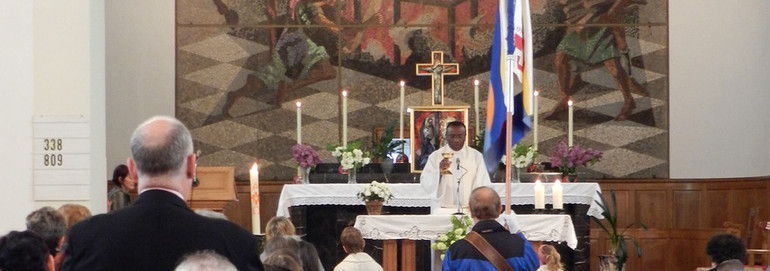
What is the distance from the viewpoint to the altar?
11992mm

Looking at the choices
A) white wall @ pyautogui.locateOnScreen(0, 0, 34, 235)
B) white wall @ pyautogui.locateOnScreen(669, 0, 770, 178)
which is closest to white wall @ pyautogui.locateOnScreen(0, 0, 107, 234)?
white wall @ pyautogui.locateOnScreen(0, 0, 34, 235)

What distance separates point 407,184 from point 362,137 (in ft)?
14.3

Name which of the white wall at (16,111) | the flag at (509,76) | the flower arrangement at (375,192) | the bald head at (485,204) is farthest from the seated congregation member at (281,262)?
the flower arrangement at (375,192)

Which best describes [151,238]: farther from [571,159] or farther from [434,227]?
[571,159]

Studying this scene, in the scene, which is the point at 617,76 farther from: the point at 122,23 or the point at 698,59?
the point at 122,23

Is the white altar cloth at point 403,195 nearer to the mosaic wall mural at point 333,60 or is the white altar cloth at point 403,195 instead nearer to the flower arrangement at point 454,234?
the flower arrangement at point 454,234

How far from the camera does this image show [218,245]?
3.82 meters

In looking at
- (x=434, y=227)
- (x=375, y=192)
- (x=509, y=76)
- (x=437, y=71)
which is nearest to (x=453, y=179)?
(x=434, y=227)

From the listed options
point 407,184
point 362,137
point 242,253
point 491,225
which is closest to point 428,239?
point 407,184

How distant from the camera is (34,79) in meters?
10.6

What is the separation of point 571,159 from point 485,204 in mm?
6614

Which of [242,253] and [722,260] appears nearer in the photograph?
[242,253]

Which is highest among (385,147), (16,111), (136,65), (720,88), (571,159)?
(136,65)

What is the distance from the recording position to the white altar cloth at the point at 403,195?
12.0m
